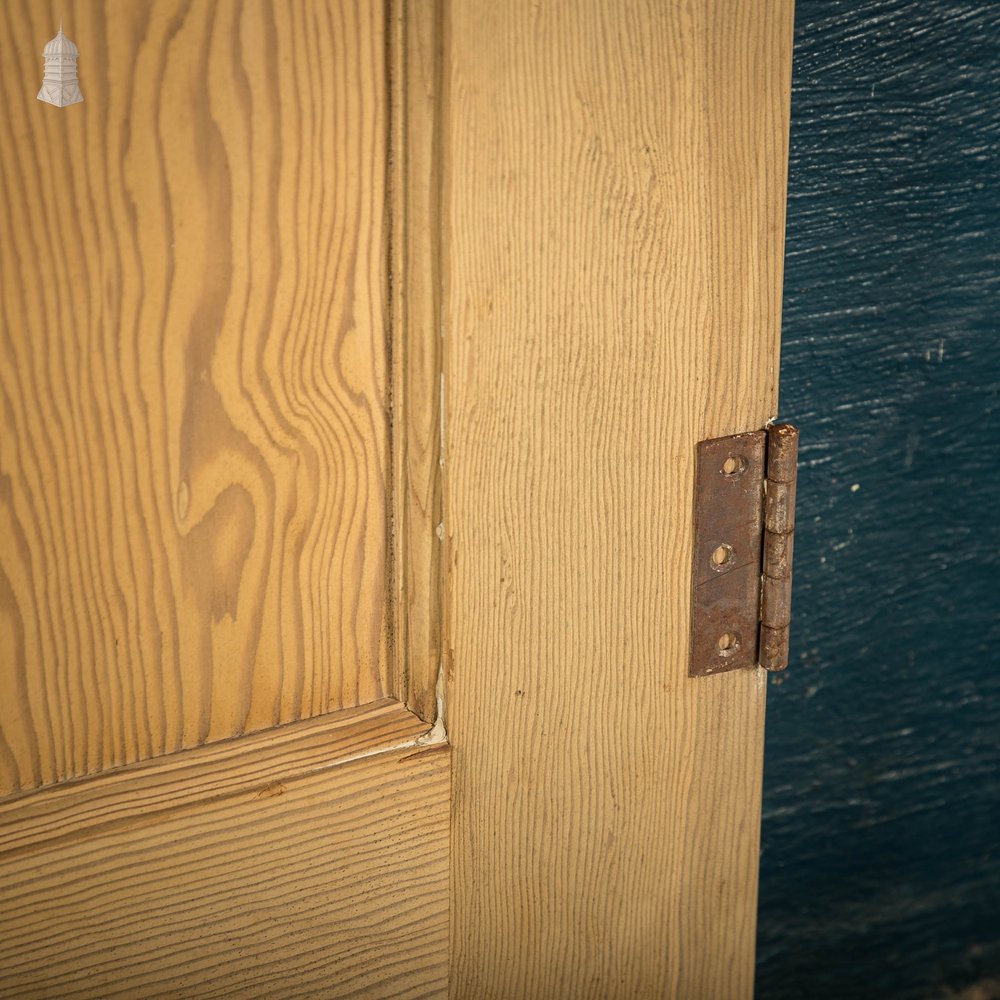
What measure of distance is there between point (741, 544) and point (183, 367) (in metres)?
0.40

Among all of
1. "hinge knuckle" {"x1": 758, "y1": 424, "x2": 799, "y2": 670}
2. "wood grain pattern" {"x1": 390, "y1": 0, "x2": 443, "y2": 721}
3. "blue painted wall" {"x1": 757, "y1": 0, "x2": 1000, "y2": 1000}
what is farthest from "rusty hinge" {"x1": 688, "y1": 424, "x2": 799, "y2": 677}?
"blue painted wall" {"x1": 757, "y1": 0, "x2": 1000, "y2": 1000}

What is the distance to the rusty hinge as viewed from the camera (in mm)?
830

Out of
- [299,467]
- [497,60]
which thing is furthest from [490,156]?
[299,467]

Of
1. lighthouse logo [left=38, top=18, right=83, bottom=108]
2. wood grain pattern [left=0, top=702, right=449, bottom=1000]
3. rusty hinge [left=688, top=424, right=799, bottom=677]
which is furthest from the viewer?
rusty hinge [left=688, top=424, right=799, bottom=677]

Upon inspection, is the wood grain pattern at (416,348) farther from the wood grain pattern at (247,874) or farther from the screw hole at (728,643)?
the screw hole at (728,643)

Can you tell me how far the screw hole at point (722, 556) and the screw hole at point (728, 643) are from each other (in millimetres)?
55

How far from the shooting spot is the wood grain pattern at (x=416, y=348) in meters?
0.68

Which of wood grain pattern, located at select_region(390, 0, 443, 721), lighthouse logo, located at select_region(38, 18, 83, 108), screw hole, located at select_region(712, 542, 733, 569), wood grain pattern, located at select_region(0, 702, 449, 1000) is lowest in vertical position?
wood grain pattern, located at select_region(0, 702, 449, 1000)

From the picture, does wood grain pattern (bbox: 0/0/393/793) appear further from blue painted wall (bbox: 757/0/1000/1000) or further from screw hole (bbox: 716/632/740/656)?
blue painted wall (bbox: 757/0/1000/1000)

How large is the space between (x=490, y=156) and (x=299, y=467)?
215 mm

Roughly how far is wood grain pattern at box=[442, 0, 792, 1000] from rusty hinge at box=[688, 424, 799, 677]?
0.02m

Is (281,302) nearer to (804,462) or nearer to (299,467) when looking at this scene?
(299,467)

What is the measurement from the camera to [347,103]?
0.68m

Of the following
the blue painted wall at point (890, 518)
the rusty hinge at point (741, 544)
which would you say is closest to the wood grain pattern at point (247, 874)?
the rusty hinge at point (741, 544)
